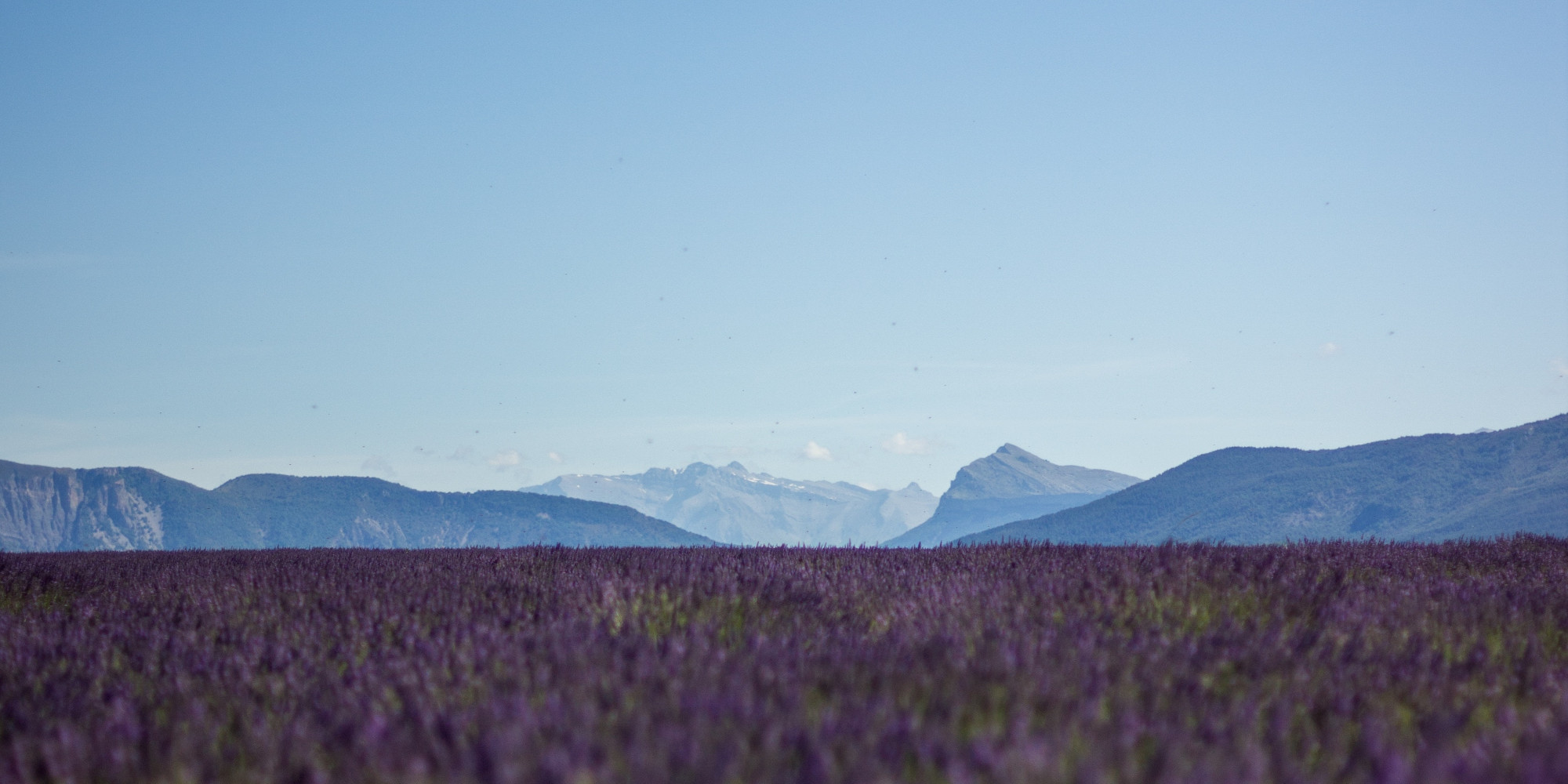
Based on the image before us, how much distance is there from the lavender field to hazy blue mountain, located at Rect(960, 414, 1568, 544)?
126m

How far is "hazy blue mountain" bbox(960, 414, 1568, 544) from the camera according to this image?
13062 cm

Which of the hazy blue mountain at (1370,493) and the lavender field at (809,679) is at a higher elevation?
the hazy blue mountain at (1370,493)

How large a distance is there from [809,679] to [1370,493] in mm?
160989

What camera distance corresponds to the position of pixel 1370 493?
14650cm

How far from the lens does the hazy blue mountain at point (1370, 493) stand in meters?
131

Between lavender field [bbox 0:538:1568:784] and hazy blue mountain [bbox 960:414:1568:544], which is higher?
hazy blue mountain [bbox 960:414:1568:544]

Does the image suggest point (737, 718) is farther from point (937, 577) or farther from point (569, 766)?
point (937, 577)

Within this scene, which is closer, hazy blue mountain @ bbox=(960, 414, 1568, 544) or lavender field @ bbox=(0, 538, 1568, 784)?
lavender field @ bbox=(0, 538, 1568, 784)

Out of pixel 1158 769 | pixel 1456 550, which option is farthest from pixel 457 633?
pixel 1456 550

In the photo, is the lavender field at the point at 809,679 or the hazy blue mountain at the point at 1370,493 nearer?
the lavender field at the point at 809,679

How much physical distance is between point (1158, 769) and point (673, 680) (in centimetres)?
113

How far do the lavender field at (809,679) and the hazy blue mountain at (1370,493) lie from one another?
413ft

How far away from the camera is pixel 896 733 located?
2.19 m

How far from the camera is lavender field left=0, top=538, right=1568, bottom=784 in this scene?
2.05m
